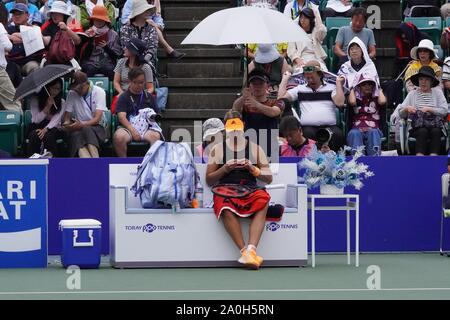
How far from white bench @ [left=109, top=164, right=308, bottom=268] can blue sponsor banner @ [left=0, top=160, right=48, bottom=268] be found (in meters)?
0.73

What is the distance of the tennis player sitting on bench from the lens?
1361 cm

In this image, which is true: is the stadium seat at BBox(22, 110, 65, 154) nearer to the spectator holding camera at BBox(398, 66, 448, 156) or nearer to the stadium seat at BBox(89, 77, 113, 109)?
the stadium seat at BBox(89, 77, 113, 109)

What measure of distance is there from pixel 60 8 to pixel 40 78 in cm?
237

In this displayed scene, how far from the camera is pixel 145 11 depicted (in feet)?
60.0

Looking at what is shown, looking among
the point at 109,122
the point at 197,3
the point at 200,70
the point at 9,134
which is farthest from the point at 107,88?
the point at 197,3

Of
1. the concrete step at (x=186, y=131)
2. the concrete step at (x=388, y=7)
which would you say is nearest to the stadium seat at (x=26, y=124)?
the concrete step at (x=186, y=131)

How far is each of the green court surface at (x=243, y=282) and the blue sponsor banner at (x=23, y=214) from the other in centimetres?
25

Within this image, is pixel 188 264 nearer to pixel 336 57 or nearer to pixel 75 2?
pixel 336 57

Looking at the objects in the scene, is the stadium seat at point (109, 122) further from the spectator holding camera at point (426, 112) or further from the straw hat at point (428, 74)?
the straw hat at point (428, 74)

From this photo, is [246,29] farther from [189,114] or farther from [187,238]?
[187,238]

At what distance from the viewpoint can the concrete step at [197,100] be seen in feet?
61.4

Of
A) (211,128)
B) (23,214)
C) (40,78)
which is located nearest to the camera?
(23,214)

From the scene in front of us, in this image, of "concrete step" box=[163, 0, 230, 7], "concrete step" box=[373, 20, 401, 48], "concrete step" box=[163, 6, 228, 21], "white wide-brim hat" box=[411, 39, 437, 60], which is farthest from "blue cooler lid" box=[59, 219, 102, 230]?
"concrete step" box=[373, 20, 401, 48]

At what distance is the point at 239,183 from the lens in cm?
1387
